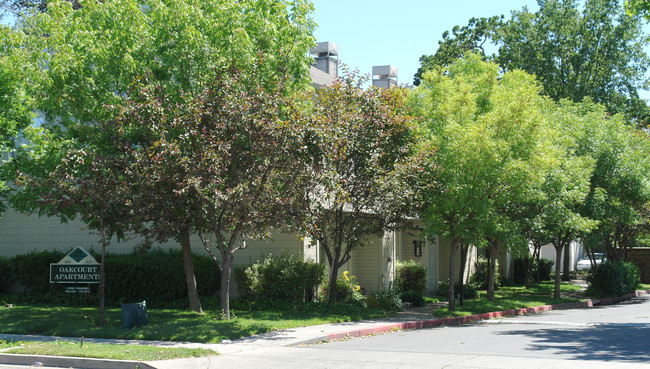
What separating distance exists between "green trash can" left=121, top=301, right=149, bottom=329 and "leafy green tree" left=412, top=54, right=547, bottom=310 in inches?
339

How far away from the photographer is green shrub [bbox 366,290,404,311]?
2006 centimetres

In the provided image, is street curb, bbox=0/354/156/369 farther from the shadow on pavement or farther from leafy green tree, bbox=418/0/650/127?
leafy green tree, bbox=418/0/650/127

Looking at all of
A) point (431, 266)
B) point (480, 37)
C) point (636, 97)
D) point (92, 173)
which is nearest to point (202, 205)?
point (92, 173)

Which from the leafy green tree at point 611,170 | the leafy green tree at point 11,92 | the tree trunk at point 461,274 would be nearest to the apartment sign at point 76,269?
the leafy green tree at point 11,92

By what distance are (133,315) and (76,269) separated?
6.93 feet

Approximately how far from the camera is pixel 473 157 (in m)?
18.5

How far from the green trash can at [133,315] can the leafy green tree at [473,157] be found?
28.2ft

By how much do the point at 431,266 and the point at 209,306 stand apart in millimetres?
12685

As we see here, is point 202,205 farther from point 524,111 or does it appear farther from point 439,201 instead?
point 524,111

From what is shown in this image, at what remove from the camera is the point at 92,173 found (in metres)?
15.5

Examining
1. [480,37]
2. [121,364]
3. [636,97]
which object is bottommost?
[121,364]

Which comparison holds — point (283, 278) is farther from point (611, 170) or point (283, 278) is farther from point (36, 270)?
point (611, 170)

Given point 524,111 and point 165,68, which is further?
point 524,111

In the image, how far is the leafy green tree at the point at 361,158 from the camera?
1716 cm
